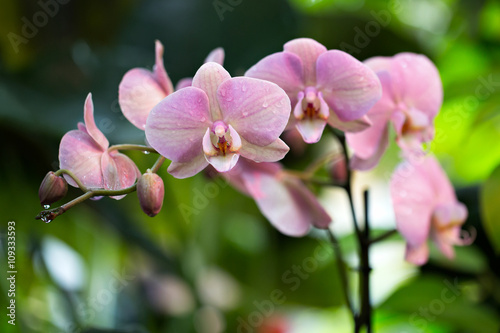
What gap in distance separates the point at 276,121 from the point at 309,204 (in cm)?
15

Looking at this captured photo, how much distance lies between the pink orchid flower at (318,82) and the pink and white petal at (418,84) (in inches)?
3.2

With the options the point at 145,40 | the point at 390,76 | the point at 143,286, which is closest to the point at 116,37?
the point at 145,40

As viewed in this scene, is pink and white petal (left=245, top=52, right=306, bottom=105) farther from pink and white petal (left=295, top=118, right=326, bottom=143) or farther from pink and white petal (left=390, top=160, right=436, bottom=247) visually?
pink and white petal (left=390, top=160, right=436, bottom=247)

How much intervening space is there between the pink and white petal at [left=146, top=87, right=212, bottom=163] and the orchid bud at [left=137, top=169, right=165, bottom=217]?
0.02m

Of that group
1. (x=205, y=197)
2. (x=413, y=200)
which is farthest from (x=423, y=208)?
(x=205, y=197)

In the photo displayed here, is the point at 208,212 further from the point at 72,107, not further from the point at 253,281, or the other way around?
the point at 72,107

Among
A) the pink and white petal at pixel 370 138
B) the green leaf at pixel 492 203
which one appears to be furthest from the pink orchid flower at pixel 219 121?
the green leaf at pixel 492 203

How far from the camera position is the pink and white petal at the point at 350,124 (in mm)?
361

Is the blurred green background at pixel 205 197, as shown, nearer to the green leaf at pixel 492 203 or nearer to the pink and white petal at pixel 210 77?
the green leaf at pixel 492 203

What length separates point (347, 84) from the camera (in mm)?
338

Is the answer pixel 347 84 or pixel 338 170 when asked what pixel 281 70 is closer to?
pixel 347 84

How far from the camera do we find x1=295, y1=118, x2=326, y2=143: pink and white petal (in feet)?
1.08

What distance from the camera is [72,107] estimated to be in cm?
74

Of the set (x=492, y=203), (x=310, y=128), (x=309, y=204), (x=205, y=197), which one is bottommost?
(x=205, y=197)
